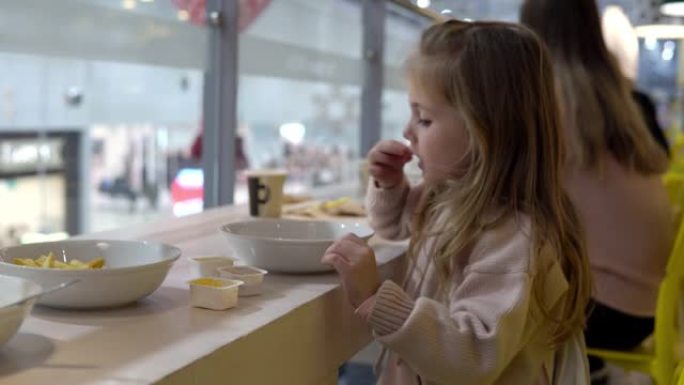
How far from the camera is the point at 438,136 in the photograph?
4.05ft

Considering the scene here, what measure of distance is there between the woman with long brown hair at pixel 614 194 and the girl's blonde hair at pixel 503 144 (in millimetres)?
764

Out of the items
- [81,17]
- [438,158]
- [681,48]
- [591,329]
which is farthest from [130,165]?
[681,48]

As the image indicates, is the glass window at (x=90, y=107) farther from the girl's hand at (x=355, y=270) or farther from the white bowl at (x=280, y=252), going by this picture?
the girl's hand at (x=355, y=270)

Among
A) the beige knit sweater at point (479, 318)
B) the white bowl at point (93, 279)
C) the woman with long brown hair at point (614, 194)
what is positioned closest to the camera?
the white bowl at point (93, 279)

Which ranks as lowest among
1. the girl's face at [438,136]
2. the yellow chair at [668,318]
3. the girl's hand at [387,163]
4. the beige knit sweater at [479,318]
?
the yellow chair at [668,318]

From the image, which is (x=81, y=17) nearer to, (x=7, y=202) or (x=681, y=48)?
Result: (x=7, y=202)

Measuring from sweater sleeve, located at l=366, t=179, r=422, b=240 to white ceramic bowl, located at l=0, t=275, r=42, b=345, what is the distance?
757 mm

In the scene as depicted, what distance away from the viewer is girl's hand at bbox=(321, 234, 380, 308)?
114 cm

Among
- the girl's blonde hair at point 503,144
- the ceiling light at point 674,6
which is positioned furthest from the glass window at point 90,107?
the ceiling light at point 674,6

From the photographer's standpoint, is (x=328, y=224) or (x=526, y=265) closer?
(x=526, y=265)

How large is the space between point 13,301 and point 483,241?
60 cm

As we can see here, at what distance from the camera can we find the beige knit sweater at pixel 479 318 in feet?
3.51

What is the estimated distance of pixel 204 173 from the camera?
263 centimetres

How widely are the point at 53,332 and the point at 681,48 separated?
8.09m
